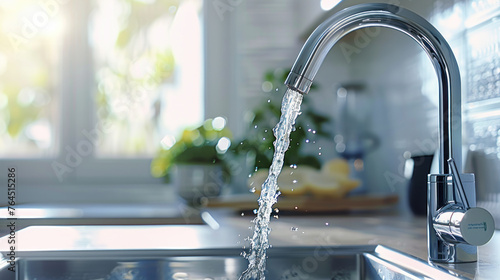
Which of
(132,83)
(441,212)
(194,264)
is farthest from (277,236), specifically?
(132,83)

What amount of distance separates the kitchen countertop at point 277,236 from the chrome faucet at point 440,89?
1.8 inches

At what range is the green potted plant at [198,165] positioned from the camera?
1.59 meters

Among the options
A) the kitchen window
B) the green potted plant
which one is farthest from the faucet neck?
the kitchen window

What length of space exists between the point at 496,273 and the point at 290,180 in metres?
0.90

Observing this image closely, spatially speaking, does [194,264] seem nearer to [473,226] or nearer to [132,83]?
[473,226]

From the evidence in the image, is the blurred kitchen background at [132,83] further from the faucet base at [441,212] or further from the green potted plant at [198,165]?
the faucet base at [441,212]

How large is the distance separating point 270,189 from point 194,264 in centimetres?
17

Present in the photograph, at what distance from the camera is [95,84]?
6.87 ft

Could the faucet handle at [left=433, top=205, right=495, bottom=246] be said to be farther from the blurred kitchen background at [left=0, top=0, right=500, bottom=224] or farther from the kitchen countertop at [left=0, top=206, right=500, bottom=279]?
the blurred kitchen background at [left=0, top=0, right=500, bottom=224]

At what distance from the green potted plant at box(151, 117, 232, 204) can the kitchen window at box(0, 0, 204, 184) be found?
400mm

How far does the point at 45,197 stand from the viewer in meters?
2.00

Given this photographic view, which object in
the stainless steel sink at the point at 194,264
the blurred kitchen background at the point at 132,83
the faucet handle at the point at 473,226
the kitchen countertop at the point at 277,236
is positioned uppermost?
the blurred kitchen background at the point at 132,83

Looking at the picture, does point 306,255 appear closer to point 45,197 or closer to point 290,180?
point 290,180

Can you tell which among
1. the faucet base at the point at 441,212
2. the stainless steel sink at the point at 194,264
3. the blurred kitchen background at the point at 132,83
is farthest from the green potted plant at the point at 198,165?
the faucet base at the point at 441,212
